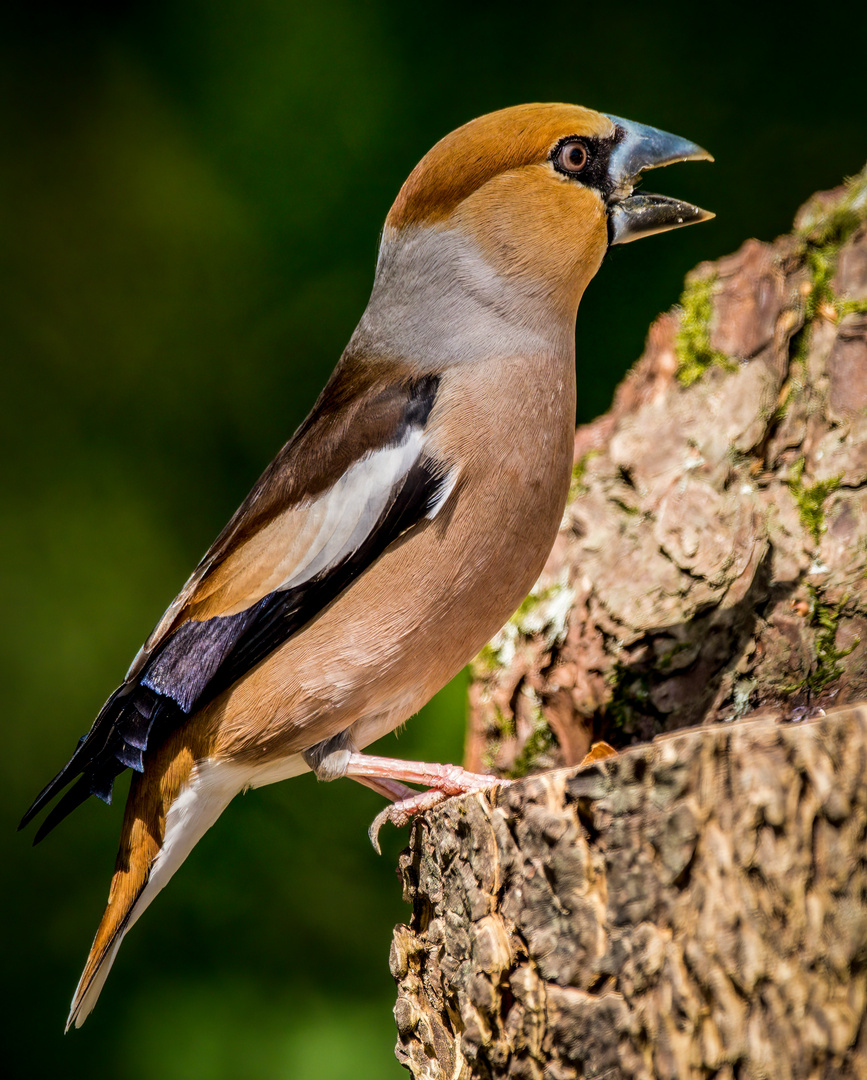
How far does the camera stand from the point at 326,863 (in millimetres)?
2947

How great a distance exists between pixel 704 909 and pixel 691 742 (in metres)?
0.20

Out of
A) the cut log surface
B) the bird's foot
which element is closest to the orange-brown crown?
the bird's foot

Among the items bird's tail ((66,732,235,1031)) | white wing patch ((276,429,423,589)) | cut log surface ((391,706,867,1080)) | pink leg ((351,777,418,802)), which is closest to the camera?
cut log surface ((391,706,867,1080))

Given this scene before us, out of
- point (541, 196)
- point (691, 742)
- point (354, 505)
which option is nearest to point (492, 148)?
point (541, 196)

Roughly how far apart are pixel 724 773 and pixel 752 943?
7.8 inches

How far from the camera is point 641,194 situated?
2021 mm

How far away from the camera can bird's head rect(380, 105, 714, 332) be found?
6.40ft

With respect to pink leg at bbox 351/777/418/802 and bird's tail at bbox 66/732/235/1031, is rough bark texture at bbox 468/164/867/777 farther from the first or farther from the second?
bird's tail at bbox 66/732/235/1031

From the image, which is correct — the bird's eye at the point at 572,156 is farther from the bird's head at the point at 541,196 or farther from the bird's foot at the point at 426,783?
the bird's foot at the point at 426,783

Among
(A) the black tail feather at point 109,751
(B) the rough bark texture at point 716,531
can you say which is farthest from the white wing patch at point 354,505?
(B) the rough bark texture at point 716,531

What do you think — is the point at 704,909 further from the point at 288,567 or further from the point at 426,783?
the point at 288,567

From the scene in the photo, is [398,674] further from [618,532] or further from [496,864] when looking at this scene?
[618,532]

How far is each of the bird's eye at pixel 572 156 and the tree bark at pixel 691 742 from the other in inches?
30.7

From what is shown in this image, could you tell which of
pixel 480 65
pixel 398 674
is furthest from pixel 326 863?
pixel 480 65
